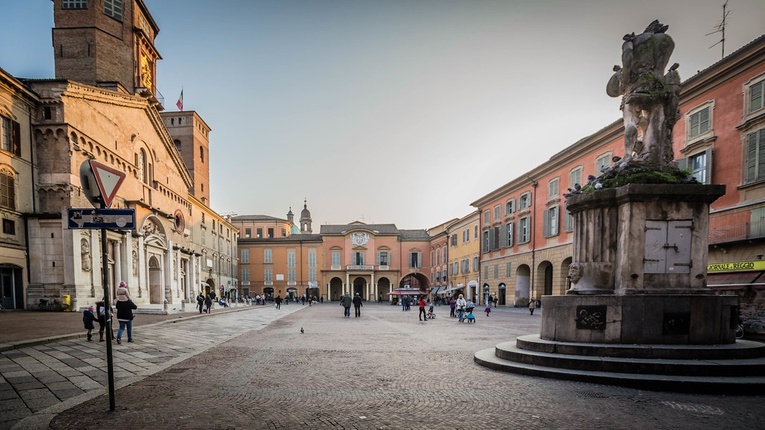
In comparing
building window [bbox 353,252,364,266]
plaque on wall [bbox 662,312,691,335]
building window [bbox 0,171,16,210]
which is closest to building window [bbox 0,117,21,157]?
building window [bbox 0,171,16,210]

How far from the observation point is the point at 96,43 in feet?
93.3

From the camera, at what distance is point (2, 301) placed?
17578 millimetres

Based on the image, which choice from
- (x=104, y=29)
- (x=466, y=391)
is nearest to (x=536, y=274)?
(x=466, y=391)

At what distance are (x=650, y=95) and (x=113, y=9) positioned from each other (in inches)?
1462

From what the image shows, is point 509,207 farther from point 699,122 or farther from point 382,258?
point 382,258

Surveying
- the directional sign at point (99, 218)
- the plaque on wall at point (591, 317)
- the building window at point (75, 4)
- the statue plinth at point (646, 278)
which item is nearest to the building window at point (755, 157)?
the statue plinth at point (646, 278)

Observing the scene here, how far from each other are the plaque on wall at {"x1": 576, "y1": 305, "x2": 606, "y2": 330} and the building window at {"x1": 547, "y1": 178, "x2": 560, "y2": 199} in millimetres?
21486

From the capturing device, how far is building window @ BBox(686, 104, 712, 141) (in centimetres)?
1584

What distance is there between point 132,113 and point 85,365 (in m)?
24.8

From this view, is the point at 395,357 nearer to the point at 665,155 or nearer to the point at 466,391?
the point at 466,391

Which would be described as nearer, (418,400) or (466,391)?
(418,400)

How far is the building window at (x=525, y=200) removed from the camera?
29.5 metres

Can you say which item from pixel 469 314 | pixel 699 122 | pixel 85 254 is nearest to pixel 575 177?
pixel 699 122

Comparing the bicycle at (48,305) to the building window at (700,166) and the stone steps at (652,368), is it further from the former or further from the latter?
the building window at (700,166)
